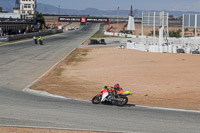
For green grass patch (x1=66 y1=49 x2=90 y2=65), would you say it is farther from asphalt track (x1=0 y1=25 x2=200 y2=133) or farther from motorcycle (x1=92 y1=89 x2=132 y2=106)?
asphalt track (x1=0 y1=25 x2=200 y2=133)

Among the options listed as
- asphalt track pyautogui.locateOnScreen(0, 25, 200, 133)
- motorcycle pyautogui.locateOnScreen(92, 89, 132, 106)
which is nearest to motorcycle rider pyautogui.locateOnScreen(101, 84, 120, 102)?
motorcycle pyautogui.locateOnScreen(92, 89, 132, 106)

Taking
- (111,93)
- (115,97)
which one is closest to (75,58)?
(111,93)

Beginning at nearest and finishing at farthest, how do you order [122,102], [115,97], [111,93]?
[122,102], [115,97], [111,93]

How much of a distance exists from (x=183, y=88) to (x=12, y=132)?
12614mm

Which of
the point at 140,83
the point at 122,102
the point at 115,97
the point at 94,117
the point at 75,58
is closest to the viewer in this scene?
the point at 94,117

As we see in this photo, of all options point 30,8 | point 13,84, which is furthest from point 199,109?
point 30,8

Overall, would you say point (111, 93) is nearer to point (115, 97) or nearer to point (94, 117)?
point (115, 97)

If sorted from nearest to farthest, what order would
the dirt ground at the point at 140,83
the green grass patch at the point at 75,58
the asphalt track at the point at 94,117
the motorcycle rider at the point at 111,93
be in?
the asphalt track at the point at 94,117
the motorcycle rider at the point at 111,93
the dirt ground at the point at 140,83
the green grass patch at the point at 75,58

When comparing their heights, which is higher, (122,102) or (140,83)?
(122,102)

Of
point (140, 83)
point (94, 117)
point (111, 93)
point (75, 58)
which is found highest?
point (111, 93)

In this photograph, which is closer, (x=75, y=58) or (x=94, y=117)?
(x=94, y=117)

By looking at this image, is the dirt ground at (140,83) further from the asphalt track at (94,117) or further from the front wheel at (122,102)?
the asphalt track at (94,117)

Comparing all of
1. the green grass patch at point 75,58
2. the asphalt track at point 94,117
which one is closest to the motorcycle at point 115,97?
the asphalt track at point 94,117

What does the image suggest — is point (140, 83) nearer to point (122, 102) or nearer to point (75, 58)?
point (122, 102)
